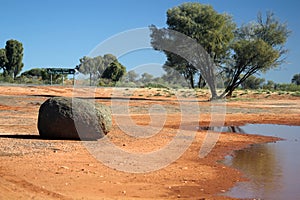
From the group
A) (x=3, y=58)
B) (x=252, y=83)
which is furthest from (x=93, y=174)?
(x=252, y=83)

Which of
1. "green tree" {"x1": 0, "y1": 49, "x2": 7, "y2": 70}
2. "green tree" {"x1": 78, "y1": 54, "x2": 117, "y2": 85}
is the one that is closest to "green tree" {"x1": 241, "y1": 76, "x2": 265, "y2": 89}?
"green tree" {"x1": 0, "y1": 49, "x2": 7, "y2": 70}

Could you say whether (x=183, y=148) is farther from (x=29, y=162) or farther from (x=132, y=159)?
(x=29, y=162)

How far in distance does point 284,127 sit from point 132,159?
39.6ft

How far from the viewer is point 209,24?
4012cm

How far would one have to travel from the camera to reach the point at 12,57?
226 feet

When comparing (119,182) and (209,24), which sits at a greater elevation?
(209,24)

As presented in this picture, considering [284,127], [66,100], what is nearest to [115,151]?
[66,100]

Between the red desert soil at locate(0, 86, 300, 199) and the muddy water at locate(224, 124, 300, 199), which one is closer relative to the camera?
the red desert soil at locate(0, 86, 300, 199)

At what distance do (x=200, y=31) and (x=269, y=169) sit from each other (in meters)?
31.9

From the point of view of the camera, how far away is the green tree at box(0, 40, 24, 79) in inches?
2717

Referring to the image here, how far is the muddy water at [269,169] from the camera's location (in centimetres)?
714

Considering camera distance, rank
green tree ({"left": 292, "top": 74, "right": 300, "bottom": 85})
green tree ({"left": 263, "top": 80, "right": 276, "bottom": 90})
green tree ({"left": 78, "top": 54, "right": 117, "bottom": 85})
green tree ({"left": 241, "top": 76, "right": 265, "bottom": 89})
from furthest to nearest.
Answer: green tree ({"left": 292, "top": 74, "right": 300, "bottom": 85}) → green tree ({"left": 241, "top": 76, "right": 265, "bottom": 89}) → green tree ({"left": 263, "top": 80, "right": 276, "bottom": 90}) → green tree ({"left": 78, "top": 54, "right": 117, "bottom": 85})

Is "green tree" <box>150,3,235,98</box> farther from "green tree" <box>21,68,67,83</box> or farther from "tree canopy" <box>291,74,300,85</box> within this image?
"tree canopy" <box>291,74,300,85</box>

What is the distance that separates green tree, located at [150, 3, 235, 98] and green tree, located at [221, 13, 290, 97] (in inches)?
64.5
